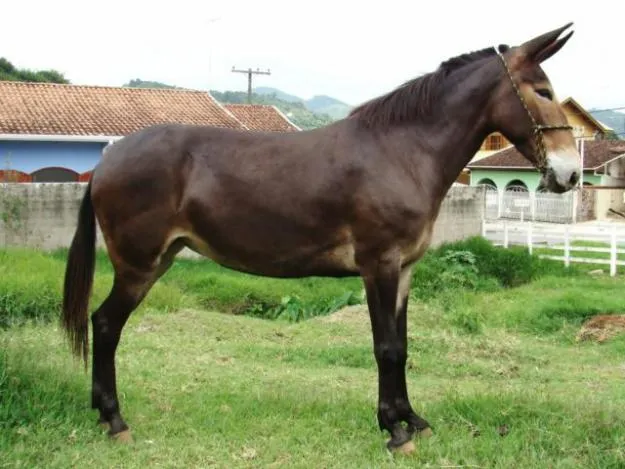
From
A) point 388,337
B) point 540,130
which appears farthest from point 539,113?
point 388,337

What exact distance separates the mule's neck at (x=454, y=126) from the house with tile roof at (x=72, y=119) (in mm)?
15397

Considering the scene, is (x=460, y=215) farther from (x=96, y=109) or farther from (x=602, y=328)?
(x=96, y=109)

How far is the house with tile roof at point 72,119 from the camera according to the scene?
19156 millimetres

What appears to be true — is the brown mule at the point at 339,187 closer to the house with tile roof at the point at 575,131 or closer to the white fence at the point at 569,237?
the white fence at the point at 569,237

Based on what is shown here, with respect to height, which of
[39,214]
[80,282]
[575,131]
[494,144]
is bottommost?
[80,282]

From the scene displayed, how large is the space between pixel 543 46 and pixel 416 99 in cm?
78

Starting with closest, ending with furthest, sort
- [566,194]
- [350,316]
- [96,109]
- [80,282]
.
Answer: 1. [80,282]
2. [350,316]
3. [96,109]
4. [566,194]

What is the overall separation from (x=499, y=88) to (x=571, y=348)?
5.53m

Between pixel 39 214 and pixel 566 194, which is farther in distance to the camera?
pixel 566 194

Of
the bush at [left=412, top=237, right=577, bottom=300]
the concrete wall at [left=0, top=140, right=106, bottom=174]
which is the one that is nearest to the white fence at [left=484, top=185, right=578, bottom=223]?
the bush at [left=412, top=237, right=577, bottom=300]

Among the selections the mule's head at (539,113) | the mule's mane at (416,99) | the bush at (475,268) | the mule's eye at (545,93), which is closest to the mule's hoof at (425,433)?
the mule's head at (539,113)

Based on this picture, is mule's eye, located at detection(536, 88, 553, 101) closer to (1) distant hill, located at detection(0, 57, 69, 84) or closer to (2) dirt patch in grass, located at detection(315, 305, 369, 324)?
(2) dirt patch in grass, located at detection(315, 305, 369, 324)

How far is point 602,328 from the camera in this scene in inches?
360

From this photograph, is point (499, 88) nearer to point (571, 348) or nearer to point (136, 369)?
point (136, 369)
